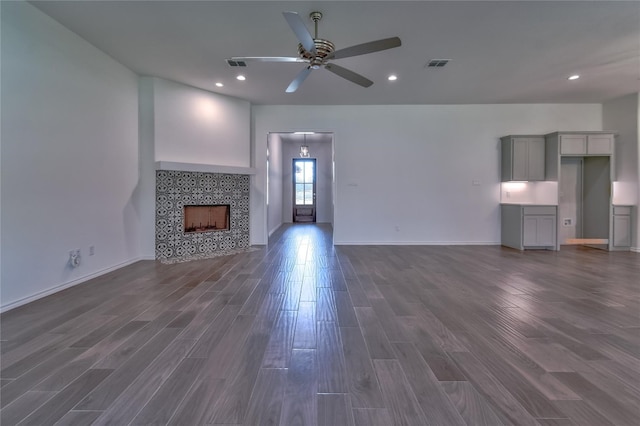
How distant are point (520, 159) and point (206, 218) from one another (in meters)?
6.24

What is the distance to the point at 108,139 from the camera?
3824mm

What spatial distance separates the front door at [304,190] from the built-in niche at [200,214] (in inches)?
210

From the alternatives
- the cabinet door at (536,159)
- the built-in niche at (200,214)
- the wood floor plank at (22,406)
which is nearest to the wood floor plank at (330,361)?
the wood floor plank at (22,406)

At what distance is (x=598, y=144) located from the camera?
17.6ft

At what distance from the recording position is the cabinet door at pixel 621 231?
5.36m

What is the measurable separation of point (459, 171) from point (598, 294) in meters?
3.46

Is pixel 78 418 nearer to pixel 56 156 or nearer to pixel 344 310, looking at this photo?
pixel 344 310

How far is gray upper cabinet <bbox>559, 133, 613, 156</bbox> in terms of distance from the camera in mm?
5355

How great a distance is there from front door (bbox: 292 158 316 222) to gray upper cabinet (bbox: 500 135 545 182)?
6.82 m

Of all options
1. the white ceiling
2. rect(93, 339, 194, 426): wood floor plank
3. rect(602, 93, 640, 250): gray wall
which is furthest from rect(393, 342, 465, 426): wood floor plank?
rect(602, 93, 640, 250): gray wall

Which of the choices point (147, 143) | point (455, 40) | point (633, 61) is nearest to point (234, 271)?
point (147, 143)

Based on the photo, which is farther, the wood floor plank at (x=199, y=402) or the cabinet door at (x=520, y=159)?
the cabinet door at (x=520, y=159)

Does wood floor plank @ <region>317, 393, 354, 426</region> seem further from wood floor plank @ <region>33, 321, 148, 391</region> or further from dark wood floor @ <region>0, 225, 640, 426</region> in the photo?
wood floor plank @ <region>33, 321, 148, 391</region>

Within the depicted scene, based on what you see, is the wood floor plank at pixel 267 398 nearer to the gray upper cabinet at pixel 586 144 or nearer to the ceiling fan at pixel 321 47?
the ceiling fan at pixel 321 47
